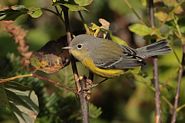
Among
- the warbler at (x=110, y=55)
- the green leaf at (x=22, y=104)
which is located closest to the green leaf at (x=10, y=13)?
the green leaf at (x=22, y=104)

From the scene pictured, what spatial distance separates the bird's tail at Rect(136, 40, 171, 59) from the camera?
2492mm

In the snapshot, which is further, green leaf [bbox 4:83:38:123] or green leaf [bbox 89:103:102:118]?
green leaf [bbox 89:103:102:118]

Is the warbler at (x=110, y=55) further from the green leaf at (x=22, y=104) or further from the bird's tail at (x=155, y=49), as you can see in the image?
the green leaf at (x=22, y=104)

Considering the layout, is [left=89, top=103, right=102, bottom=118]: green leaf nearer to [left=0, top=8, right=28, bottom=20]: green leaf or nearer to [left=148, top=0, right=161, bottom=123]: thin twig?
[left=148, top=0, right=161, bottom=123]: thin twig

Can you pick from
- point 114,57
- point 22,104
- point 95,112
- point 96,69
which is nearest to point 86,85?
point 22,104

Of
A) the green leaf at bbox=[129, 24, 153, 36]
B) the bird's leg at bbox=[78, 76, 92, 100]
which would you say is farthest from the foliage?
the bird's leg at bbox=[78, 76, 92, 100]

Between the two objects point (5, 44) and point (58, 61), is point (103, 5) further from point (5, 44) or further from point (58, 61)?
point (58, 61)

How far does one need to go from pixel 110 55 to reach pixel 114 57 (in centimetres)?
5

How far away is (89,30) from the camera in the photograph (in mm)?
1920

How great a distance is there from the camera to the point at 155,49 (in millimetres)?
2627

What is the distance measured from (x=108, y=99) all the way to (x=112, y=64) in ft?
6.63

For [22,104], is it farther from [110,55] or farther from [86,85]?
[110,55]

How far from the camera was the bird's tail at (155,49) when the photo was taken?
2.49m

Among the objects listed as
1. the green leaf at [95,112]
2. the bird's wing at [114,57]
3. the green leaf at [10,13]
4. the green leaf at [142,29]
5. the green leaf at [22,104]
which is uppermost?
the green leaf at [10,13]
